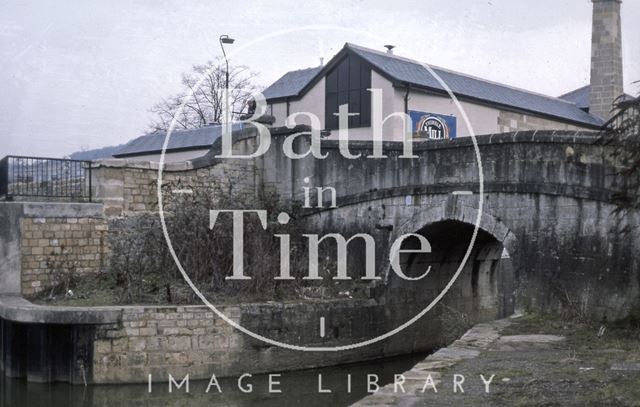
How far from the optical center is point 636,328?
372 inches

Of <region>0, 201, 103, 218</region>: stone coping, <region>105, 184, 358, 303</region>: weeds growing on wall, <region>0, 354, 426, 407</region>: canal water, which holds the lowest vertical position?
<region>0, 354, 426, 407</region>: canal water

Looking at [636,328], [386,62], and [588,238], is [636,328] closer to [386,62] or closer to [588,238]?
[588,238]

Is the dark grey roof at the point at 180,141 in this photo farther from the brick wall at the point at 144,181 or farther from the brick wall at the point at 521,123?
the brick wall at the point at 521,123

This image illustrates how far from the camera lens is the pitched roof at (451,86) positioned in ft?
69.3

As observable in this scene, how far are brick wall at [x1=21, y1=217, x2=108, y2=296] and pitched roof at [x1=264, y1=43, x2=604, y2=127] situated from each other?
9.30 m

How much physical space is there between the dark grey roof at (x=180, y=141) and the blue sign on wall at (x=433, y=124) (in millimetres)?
5135

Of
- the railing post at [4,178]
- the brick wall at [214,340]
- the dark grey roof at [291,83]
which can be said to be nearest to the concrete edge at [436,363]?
the brick wall at [214,340]

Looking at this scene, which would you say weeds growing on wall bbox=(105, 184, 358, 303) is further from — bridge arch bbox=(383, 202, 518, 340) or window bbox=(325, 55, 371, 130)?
window bbox=(325, 55, 371, 130)

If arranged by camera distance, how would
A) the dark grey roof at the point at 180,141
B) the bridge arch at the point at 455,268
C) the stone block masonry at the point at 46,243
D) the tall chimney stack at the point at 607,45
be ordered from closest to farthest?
the stone block masonry at the point at 46,243 → the bridge arch at the point at 455,268 → the dark grey roof at the point at 180,141 → the tall chimney stack at the point at 607,45

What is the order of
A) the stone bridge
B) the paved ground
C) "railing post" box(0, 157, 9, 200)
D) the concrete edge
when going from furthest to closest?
"railing post" box(0, 157, 9, 200)
the stone bridge
the concrete edge
the paved ground

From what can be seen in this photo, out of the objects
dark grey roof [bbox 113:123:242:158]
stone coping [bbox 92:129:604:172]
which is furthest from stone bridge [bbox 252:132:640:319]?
dark grey roof [bbox 113:123:242:158]

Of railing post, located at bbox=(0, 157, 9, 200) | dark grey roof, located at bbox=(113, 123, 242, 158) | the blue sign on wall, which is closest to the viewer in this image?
railing post, located at bbox=(0, 157, 9, 200)

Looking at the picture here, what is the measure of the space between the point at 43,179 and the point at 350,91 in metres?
9.36

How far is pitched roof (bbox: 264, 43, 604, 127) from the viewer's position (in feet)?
69.3
